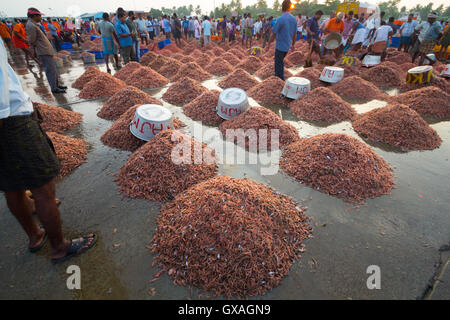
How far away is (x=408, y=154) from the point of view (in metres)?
3.65

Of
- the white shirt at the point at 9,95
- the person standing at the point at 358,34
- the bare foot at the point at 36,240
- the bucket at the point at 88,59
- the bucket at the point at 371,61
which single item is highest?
the person standing at the point at 358,34

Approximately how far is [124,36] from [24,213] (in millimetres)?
8275

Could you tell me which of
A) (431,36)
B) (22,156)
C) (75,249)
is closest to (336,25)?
(431,36)

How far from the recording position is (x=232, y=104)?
14.2ft

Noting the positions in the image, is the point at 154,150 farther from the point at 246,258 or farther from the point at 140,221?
the point at 246,258

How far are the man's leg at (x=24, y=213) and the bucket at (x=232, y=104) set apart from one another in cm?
337

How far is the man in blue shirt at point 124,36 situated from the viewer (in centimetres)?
774

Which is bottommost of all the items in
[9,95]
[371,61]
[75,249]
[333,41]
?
[75,249]

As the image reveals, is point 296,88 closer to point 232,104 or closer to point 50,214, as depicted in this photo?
point 232,104

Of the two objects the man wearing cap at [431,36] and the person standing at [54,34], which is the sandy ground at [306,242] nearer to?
the man wearing cap at [431,36]

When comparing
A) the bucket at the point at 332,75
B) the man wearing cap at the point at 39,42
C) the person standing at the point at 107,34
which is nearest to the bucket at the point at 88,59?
the person standing at the point at 107,34

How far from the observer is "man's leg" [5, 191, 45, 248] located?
168 centimetres
